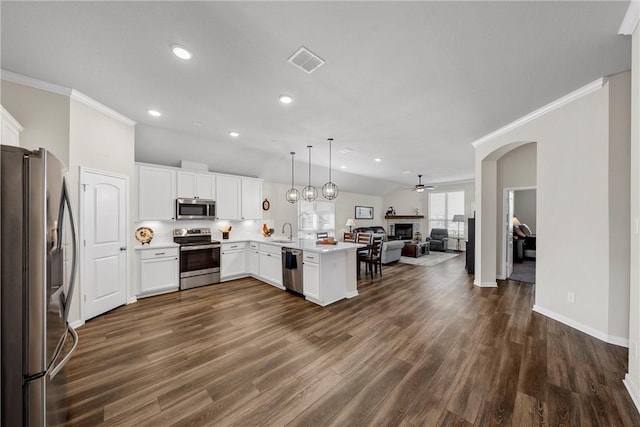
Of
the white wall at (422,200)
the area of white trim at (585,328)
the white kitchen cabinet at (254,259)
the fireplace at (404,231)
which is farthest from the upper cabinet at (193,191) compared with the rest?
the white wall at (422,200)

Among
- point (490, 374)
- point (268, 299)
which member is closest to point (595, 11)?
point (490, 374)

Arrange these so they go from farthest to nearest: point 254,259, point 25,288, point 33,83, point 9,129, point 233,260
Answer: point 254,259
point 233,260
point 33,83
point 9,129
point 25,288

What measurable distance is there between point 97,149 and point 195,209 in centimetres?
193

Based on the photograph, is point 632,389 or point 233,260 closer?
point 632,389

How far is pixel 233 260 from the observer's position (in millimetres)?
5211

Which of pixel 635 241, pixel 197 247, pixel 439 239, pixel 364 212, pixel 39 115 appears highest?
pixel 39 115

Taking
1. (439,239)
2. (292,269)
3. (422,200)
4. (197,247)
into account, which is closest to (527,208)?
(439,239)

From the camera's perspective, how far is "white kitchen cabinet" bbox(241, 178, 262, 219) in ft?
19.0

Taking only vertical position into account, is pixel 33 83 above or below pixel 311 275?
above

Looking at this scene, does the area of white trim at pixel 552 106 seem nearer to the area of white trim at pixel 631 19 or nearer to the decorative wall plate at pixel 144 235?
the area of white trim at pixel 631 19

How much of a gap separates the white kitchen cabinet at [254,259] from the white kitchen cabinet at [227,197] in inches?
34.1

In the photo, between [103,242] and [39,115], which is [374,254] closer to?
[103,242]

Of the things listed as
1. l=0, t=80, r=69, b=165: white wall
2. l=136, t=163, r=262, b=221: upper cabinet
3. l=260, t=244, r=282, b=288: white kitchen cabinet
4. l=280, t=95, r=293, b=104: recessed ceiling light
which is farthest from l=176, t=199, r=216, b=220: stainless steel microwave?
l=280, t=95, r=293, b=104: recessed ceiling light

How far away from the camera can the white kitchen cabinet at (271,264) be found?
463cm
